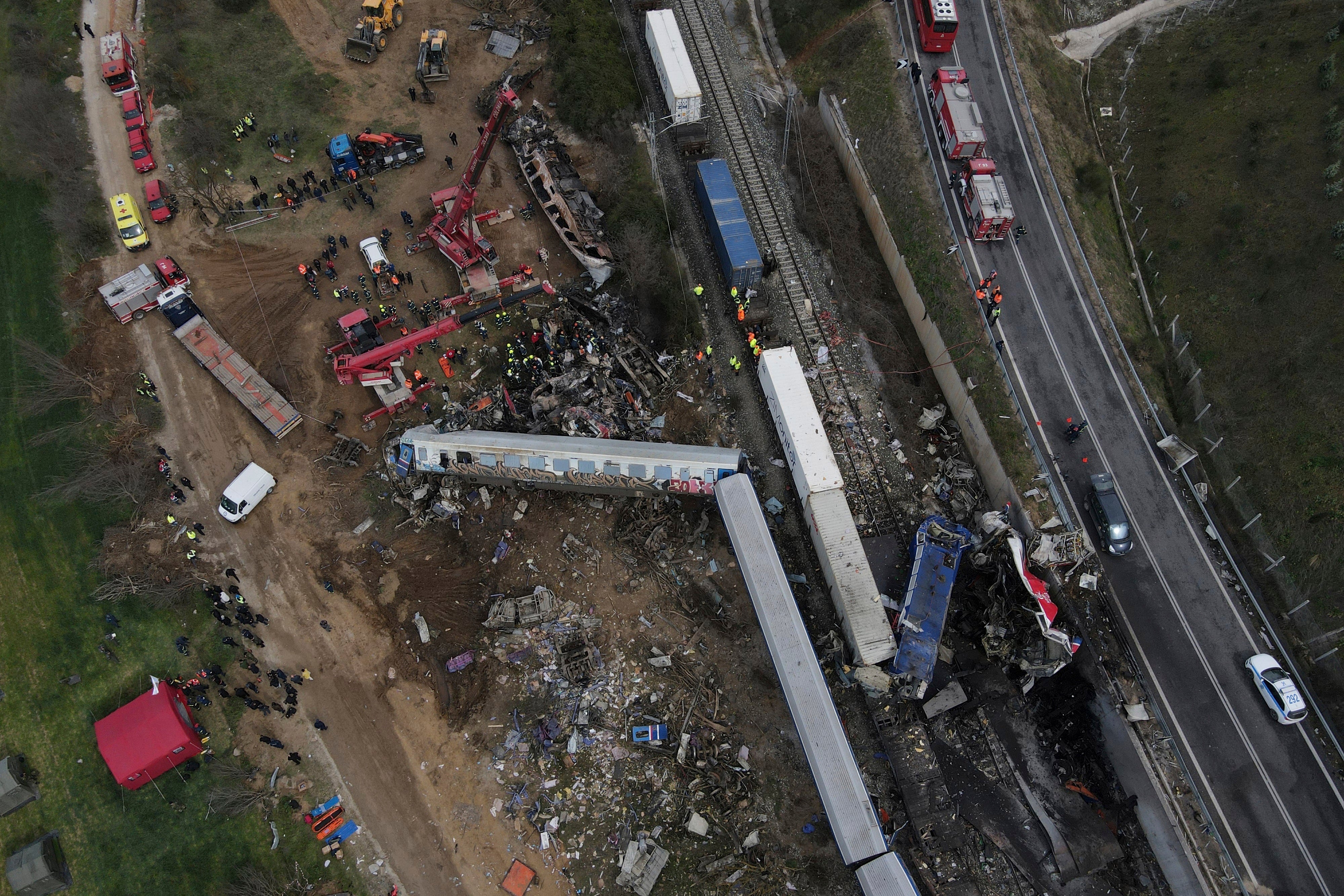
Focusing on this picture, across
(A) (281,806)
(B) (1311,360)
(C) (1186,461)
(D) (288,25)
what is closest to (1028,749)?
(C) (1186,461)

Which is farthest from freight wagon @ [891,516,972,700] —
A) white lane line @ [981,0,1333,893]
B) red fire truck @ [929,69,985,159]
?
red fire truck @ [929,69,985,159]

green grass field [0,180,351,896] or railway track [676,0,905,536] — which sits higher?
railway track [676,0,905,536]

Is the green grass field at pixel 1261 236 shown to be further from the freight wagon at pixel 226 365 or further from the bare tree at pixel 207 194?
the bare tree at pixel 207 194

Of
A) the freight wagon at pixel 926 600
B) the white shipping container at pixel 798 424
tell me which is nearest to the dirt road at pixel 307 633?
the freight wagon at pixel 926 600

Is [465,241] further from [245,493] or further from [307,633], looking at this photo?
[307,633]

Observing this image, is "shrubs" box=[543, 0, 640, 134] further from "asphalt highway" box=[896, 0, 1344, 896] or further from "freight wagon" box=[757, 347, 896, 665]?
"freight wagon" box=[757, 347, 896, 665]

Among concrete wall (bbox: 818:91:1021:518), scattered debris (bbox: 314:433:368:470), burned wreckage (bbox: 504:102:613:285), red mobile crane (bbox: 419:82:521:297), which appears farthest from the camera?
burned wreckage (bbox: 504:102:613:285)
